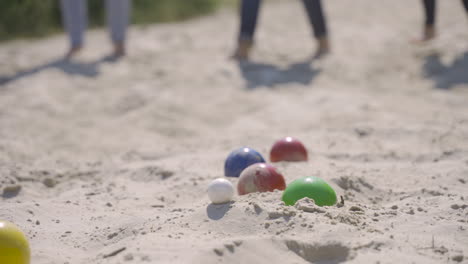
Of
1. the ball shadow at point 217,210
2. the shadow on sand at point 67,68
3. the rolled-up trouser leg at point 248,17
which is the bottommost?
the shadow on sand at point 67,68

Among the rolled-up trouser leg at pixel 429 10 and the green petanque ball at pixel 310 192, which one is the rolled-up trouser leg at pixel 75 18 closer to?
the rolled-up trouser leg at pixel 429 10

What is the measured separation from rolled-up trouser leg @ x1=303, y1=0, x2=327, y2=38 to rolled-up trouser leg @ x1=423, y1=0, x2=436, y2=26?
3.57 feet

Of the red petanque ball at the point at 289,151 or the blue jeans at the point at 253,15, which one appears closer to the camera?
the red petanque ball at the point at 289,151

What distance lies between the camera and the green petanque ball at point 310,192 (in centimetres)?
304

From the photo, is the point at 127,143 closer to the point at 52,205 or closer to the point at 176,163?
the point at 176,163

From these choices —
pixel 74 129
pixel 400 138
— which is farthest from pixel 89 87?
pixel 400 138

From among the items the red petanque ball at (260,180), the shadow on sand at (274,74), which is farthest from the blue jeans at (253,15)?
the red petanque ball at (260,180)

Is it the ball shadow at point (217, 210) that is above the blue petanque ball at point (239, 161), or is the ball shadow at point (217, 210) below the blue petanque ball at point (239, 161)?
above

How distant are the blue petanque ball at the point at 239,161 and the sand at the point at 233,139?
0.43ft

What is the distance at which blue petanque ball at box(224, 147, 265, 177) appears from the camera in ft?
12.4

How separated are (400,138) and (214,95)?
6.43 ft

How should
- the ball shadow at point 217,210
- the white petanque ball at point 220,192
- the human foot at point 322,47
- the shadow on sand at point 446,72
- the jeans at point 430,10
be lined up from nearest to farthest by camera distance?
the ball shadow at point 217,210, the white petanque ball at point 220,192, the shadow on sand at point 446,72, the jeans at point 430,10, the human foot at point 322,47

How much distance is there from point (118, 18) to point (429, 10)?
3.35 metres

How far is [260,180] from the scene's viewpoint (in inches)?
129
